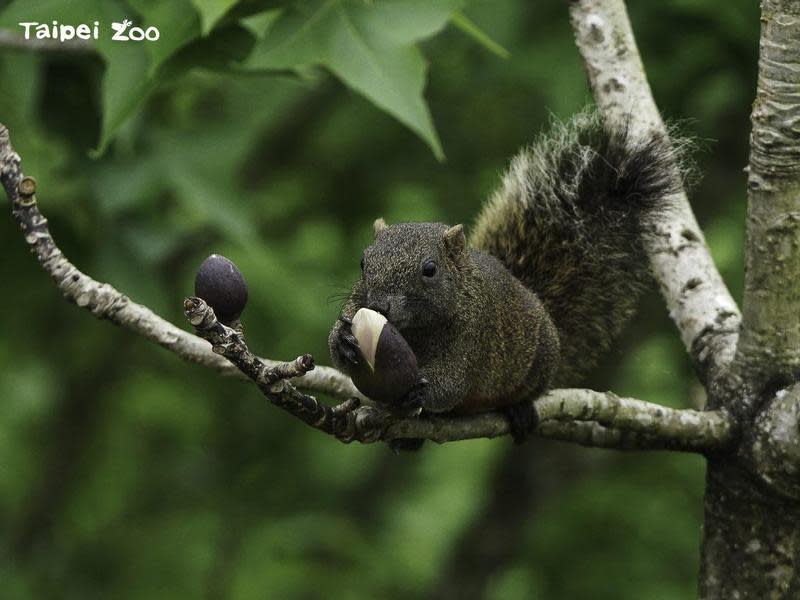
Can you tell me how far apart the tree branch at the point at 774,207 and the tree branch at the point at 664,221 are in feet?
0.83

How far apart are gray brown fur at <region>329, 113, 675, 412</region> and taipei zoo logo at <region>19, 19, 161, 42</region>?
81 centimetres

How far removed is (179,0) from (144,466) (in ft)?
13.3

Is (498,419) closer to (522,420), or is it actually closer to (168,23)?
(522,420)

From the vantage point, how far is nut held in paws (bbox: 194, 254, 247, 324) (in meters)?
1.85

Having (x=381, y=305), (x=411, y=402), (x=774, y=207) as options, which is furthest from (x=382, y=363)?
(x=774, y=207)

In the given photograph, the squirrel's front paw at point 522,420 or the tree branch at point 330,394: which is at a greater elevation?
the tree branch at point 330,394

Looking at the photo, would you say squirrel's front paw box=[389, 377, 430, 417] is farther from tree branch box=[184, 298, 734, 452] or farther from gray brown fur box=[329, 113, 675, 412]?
gray brown fur box=[329, 113, 675, 412]

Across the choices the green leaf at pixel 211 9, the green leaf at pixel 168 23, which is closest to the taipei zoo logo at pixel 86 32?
the green leaf at pixel 168 23

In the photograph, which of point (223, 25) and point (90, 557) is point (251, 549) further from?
point (223, 25)

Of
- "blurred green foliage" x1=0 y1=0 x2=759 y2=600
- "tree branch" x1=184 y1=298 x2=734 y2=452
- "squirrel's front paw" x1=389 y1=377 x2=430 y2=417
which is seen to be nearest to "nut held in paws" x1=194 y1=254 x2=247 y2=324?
"tree branch" x1=184 y1=298 x2=734 y2=452

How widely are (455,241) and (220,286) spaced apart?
107 centimetres

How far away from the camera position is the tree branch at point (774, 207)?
237 centimetres

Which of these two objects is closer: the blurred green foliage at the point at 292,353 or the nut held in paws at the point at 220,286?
the nut held in paws at the point at 220,286

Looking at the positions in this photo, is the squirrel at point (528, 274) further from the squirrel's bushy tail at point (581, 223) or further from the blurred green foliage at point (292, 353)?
the blurred green foliage at point (292, 353)
